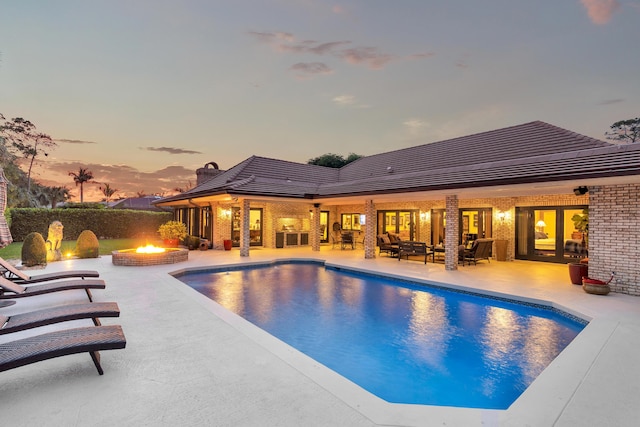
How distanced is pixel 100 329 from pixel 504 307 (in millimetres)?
8051

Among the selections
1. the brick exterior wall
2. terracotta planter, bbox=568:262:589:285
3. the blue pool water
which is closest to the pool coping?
the blue pool water

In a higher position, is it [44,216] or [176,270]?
[44,216]

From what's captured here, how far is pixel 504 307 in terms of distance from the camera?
7.33 metres

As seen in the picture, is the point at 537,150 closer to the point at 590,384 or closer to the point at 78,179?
the point at 590,384

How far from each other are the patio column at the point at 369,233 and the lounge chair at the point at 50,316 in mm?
11217

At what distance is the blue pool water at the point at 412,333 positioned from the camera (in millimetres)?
4000

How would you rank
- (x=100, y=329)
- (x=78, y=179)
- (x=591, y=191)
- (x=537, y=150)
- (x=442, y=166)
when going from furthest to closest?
(x=78, y=179) → (x=442, y=166) → (x=537, y=150) → (x=591, y=191) → (x=100, y=329)

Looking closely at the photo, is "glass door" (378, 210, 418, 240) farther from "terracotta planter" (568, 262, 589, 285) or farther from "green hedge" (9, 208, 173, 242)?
"green hedge" (9, 208, 173, 242)

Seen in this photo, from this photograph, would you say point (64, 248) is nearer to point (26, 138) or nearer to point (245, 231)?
point (245, 231)

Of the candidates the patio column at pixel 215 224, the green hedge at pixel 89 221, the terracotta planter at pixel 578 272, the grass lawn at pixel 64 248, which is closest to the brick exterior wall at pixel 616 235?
the terracotta planter at pixel 578 272

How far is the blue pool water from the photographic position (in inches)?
157

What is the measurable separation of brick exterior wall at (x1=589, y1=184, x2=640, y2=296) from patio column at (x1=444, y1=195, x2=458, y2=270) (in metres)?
3.81

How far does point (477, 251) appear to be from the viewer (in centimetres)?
1239

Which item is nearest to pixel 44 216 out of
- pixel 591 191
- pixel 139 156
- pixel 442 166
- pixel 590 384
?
pixel 139 156
